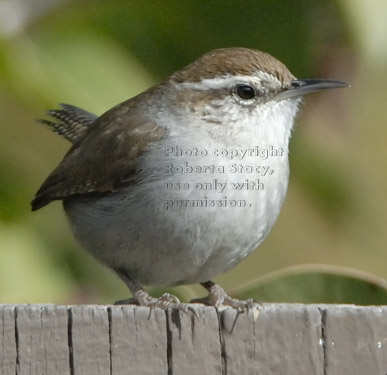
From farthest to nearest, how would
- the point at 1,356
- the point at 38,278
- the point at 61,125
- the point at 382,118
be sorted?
the point at 382,118 → the point at 61,125 → the point at 38,278 → the point at 1,356

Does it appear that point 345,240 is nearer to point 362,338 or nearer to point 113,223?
point 113,223

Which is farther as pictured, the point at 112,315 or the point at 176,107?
the point at 176,107

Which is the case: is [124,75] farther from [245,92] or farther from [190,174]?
[190,174]

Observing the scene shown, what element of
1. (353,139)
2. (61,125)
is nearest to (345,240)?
(353,139)

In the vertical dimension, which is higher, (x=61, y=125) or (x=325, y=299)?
(x=61, y=125)

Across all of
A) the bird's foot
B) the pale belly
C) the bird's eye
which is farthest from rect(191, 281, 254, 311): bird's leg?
the bird's eye

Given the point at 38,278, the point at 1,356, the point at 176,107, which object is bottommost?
the point at 1,356
